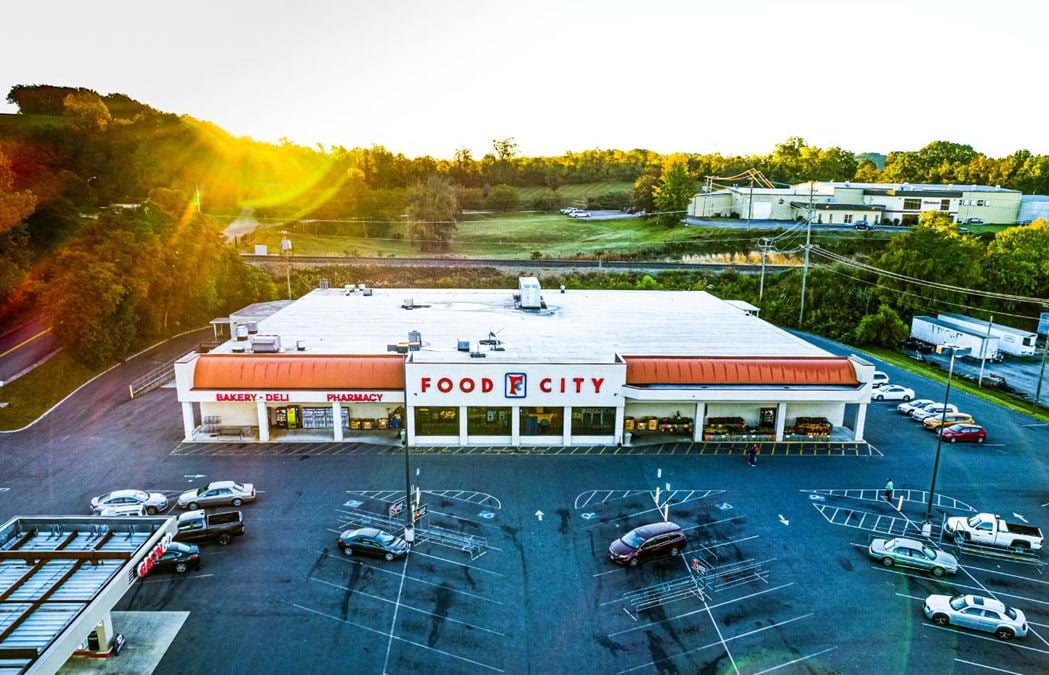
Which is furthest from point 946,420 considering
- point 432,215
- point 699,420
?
point 432,215

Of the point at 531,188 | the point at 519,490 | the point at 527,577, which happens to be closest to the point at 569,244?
the point at 531,188

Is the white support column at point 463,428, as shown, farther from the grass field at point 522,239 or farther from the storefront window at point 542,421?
the grass field at point 522,239

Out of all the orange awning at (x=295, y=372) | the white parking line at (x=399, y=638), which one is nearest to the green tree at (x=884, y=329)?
the orange awning at (x=295, y=372)

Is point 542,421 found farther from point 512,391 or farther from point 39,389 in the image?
point 39,389

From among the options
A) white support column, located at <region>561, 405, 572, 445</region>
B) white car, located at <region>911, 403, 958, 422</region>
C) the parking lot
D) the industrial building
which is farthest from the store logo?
the industrial building

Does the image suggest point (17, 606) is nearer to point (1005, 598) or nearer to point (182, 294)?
point (1005, 598)

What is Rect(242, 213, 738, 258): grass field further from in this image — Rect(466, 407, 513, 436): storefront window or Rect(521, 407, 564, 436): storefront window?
Rect(466, 407, 513, 436): storefront window
